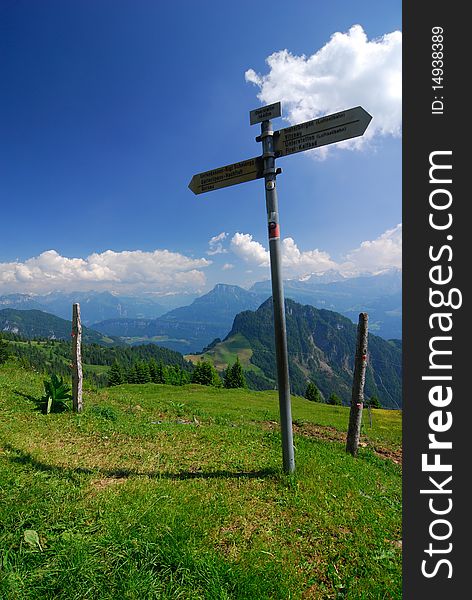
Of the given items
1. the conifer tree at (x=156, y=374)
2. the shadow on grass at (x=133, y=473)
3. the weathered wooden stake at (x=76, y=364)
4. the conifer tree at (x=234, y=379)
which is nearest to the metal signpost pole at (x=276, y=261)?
the shadow on grass at (x=133, y=473)

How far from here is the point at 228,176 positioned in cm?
538

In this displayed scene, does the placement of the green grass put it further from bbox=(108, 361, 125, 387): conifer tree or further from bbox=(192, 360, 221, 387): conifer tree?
bbox=(108, 361, 125, 387): conifer tree

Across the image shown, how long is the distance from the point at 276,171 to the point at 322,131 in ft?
3.11

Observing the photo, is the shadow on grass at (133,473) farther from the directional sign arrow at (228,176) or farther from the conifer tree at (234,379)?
the conifer tree at (234,379)

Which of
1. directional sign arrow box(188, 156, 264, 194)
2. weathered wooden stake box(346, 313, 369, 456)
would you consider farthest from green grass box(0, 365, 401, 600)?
directional sign arrow box(188, 156, 264, 194)

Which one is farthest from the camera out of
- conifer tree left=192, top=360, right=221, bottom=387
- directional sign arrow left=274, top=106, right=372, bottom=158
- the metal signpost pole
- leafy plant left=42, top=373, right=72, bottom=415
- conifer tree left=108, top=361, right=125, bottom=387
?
conifer tree left=108, top=361, right=125, bottom=387

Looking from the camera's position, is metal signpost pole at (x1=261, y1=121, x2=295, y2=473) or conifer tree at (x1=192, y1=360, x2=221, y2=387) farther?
conifer tree at (x1=192, y1=360, x2=221, y2=387)

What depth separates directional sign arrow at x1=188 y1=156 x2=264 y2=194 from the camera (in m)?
5.19

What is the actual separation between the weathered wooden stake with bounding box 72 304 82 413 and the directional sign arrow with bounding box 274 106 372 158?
1060 cm

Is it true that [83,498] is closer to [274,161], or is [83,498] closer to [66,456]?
[66,456]

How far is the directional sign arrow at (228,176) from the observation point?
5.19 meters

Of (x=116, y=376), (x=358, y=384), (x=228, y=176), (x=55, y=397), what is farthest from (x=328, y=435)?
(x=116, y=376)

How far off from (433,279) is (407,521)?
9.01ft

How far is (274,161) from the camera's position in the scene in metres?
5.10
